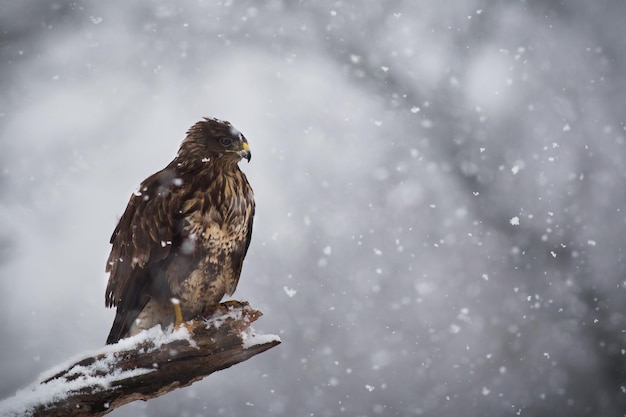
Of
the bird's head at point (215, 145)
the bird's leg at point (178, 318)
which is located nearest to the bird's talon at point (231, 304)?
→ the bird's leg at point (178, 318)

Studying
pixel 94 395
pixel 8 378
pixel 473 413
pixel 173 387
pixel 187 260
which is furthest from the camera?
pixel 473 413

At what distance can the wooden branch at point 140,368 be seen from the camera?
408 cm

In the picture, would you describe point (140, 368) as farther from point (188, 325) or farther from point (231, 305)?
point (231, 305)

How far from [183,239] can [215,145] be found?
0.80 meters

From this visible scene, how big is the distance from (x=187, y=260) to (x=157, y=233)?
12.0 inches

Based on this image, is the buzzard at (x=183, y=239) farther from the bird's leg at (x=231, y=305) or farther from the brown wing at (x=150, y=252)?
Result: the bird's leg at (x=231, y=305)

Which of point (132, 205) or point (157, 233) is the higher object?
point (132, 205)

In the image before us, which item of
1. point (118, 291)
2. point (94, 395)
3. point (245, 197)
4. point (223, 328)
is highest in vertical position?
point (245, 197)

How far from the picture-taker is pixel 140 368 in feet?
13.8

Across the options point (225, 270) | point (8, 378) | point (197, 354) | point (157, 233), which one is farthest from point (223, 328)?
point (8, 378)

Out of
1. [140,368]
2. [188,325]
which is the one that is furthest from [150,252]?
[140,368]

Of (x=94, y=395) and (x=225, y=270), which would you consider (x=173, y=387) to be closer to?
(x=94, y=395)

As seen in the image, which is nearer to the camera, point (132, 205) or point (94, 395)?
point (94, 395)

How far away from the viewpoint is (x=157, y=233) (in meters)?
4.80
